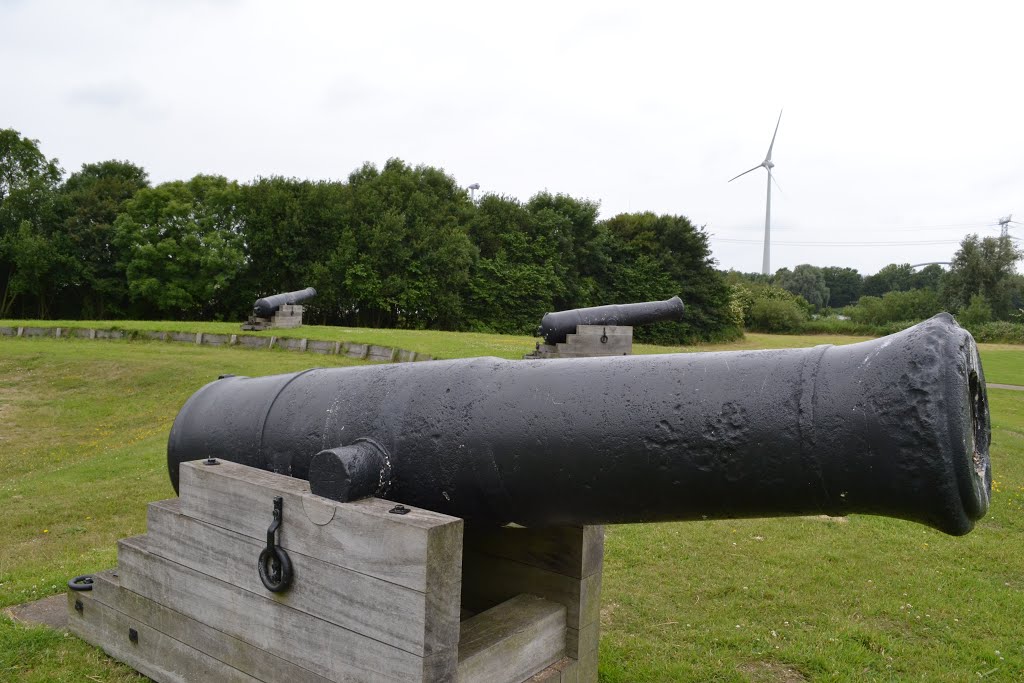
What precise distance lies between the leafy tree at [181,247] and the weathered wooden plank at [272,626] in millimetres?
29731

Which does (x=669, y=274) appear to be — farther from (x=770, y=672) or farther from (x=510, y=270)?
(x=770, y=672)

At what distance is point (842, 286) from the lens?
88.7 metres

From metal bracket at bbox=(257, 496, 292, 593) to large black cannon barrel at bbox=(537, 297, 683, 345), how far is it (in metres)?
11.8

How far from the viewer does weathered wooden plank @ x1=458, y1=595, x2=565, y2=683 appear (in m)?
2.69

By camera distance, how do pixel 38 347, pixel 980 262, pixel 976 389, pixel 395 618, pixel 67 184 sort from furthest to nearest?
pixel 980 262 → pixel 67 184 → pixel 38 347 → pixel 395 618 → pixel 976 389

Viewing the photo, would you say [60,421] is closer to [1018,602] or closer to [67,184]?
[1018,602]

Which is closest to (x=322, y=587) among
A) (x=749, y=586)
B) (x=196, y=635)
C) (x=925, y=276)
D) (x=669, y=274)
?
(x=196, y=635)

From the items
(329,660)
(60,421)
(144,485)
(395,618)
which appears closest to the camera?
(395,618)

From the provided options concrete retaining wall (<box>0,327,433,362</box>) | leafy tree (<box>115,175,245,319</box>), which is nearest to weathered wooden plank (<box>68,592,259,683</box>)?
concrete retaining wall (<box>0,327,433,362</box>)

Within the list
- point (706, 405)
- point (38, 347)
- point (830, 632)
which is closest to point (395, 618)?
point (706, 405)

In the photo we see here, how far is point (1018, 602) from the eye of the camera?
469 centimetres

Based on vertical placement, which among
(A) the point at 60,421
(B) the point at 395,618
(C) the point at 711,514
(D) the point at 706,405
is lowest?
(A) the point at 60,421

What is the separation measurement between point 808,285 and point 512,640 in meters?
85.2

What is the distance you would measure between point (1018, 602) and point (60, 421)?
1369 cm
